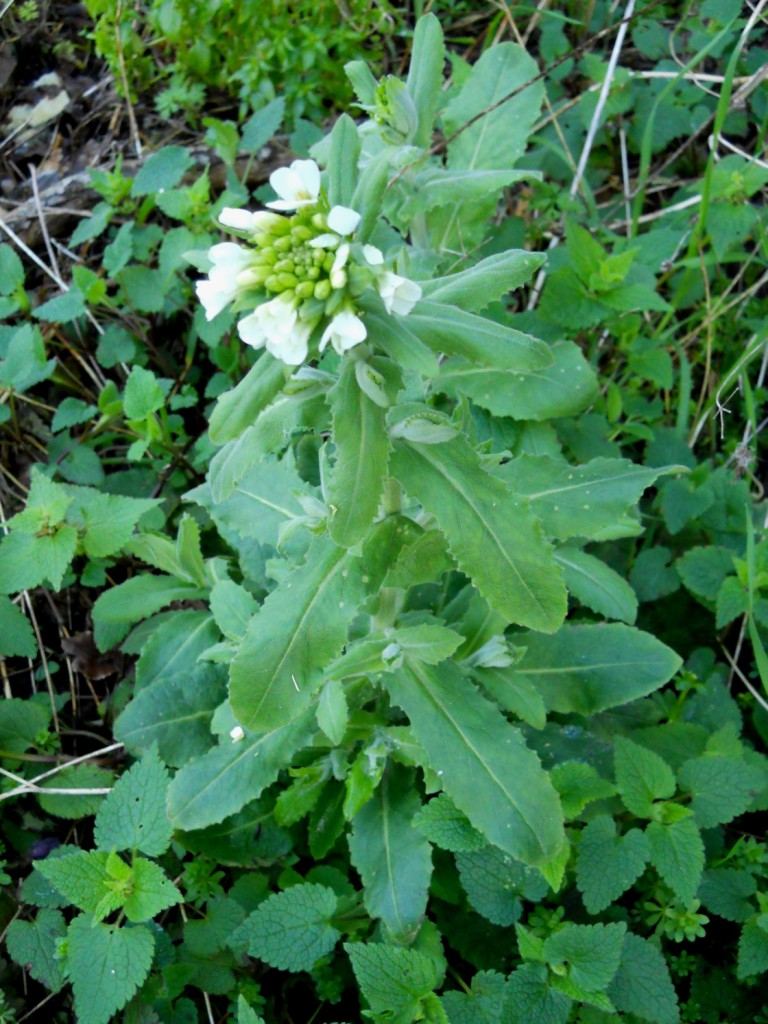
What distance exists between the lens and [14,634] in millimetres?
3811

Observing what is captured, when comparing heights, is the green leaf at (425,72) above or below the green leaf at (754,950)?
above

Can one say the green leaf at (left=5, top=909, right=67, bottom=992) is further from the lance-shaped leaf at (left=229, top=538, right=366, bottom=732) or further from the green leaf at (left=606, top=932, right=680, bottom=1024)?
the green leaf at (left=606, top=932, right=680, bottom=1024)

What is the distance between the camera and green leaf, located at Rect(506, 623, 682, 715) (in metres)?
3.35

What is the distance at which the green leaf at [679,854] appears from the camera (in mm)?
2932

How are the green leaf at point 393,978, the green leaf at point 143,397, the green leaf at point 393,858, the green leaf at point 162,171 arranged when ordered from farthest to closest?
1. the green leaf at point 162,171
2. the green leaf at point 143,397
3. the green leaf at point 393,858
4. the green leaf at point 393,978

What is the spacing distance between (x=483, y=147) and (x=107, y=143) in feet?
8.93

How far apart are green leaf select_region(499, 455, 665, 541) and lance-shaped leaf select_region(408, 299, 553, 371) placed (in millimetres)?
773

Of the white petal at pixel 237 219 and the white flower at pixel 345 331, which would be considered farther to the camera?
the white petal at pixel 237 219

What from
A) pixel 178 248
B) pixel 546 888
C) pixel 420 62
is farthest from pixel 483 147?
pixel 546 888

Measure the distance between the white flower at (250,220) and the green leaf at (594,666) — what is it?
1.96 m

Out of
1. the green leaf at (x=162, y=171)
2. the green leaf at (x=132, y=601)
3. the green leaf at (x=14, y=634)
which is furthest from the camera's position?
the green leaf at (x=162, y=171)

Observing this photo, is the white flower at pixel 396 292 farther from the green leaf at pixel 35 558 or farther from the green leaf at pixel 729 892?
the green leaf at pixel 729 892

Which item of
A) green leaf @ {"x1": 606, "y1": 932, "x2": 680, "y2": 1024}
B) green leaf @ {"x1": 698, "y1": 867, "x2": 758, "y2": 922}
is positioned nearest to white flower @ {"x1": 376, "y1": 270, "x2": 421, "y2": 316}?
green leaf @ {"x1": 606, "y1": 932, "x2": 680, "y2": 1024}

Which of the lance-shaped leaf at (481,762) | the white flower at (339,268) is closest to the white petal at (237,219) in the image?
the white flower at (339,268)
